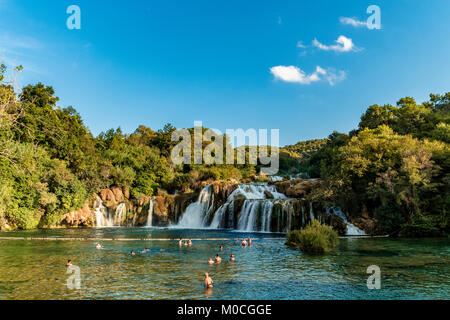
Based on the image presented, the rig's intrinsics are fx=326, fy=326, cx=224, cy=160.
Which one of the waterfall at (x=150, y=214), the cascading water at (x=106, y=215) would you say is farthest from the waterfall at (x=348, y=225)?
the cascading water at (x=106, y=215)

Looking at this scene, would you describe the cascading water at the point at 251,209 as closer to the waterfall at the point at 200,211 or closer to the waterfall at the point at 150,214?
the waterfall at the point at 200,211

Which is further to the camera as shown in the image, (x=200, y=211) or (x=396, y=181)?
(x=200, y=211)

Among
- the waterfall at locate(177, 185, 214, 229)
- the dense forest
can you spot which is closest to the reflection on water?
the dense forest

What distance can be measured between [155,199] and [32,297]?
35.3 meters

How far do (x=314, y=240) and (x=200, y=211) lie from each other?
79.6 ft

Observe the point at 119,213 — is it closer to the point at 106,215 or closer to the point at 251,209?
the point at 106,215

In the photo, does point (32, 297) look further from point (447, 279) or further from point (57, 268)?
point (447, 279)

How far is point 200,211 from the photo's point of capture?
4241cm

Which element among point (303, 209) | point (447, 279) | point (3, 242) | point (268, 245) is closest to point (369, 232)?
point (303, 209)

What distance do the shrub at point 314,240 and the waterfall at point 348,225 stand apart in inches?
363

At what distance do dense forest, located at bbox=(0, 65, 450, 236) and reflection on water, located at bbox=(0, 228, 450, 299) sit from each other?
5.21 metres

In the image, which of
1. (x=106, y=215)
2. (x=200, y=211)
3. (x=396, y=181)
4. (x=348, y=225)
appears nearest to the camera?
(x=396, y=181)

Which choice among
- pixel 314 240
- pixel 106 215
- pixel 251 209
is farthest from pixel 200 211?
pixel 314 240

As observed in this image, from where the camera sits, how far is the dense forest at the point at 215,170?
27344 millimetres
